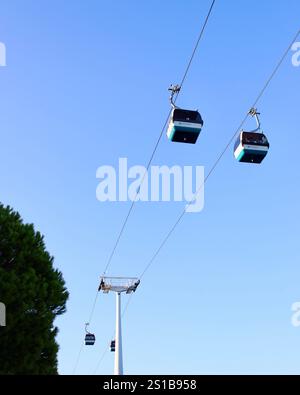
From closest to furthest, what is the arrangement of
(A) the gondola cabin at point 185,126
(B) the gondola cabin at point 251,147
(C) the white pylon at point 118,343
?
(A) the gondola cabin at point 185,126 → (B) the gondola cabin at point 251,147 → (C) the white pylon at point 118,343

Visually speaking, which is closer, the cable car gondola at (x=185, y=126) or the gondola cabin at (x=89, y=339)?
the cable car gondola at (x=185, y=126)

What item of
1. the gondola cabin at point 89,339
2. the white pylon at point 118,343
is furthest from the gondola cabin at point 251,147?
the gondola cabin at point 89,339

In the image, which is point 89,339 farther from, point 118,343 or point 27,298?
point 27,298

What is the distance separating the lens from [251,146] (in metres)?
13.3

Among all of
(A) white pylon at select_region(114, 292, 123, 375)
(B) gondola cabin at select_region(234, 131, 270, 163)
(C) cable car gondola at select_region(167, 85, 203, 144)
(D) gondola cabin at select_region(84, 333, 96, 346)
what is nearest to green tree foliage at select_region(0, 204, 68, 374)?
(A) white pylon at select_region(114, 292, 123, 375)

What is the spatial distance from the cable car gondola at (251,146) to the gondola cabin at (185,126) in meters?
1.28

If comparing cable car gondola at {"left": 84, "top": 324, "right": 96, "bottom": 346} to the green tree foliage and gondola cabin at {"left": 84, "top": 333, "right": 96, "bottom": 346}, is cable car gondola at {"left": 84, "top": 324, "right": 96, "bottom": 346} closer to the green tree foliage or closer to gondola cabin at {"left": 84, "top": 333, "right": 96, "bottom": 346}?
gondola cabin at {"left": 84, "top": 333, "right": 96, "bottom": 346}

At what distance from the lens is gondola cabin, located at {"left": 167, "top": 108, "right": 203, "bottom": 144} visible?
12.9 m

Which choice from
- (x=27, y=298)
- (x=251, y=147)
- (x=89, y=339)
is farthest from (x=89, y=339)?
(x=251, y=147)

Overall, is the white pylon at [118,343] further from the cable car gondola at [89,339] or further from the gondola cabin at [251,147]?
the gondola cabin at [251,147]

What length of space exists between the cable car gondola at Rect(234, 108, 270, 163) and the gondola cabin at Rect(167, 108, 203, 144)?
4.21 feet

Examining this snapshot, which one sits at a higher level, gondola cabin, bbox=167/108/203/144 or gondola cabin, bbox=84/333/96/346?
gondola cabin, bbox=167/108/203/144

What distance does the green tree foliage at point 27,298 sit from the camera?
2014 centimetres

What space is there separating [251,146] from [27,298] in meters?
12.2
